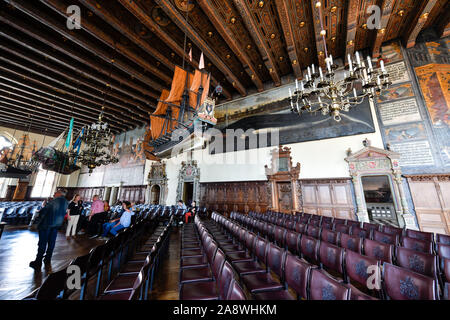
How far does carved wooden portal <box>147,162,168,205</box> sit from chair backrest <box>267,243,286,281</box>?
10030mm

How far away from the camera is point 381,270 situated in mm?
1455

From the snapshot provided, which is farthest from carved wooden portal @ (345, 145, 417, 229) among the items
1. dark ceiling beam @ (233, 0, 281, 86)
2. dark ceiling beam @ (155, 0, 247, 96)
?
dark ceiling beam @ (155, 0, 247, 96)

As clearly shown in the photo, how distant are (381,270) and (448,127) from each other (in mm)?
6830

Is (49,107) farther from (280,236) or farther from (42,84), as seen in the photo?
(280,236)

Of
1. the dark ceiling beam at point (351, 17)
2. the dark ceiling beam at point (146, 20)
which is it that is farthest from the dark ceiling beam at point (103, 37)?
the dark ceiling beam at point (351, 17)

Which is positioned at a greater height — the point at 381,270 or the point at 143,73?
the point at 143,73

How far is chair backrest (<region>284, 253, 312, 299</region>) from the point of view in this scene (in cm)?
143

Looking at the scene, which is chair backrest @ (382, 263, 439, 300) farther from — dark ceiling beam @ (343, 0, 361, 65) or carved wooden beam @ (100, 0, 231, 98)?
dark ceiling beam @ (343, 0, 361, 65)

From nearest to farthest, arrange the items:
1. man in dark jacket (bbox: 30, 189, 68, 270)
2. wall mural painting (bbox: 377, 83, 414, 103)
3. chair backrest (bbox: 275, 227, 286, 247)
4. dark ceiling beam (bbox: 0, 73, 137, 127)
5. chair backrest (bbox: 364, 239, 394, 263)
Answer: chair backrest (bbox: 364, 239, 394, 263) < man in dark jacket (bbox: 30, 189, 68, 270) < chair backrest (bbox: 275, 227, 286, 247) < wall mural painting (bbox: 377, 83, 414, 103) < dark ceiling beam (bbox: 0, 73, 137, 127)

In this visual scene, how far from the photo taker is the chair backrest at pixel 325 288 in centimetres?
107

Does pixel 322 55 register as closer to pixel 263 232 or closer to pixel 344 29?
pixel 344 29

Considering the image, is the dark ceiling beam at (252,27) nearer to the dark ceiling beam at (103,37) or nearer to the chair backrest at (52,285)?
the dark ceiling beam at (103,37)

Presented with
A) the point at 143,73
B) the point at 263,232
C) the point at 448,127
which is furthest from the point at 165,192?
the point at 448,127

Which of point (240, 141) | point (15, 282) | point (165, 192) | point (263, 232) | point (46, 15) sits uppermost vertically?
point (46, 15)
